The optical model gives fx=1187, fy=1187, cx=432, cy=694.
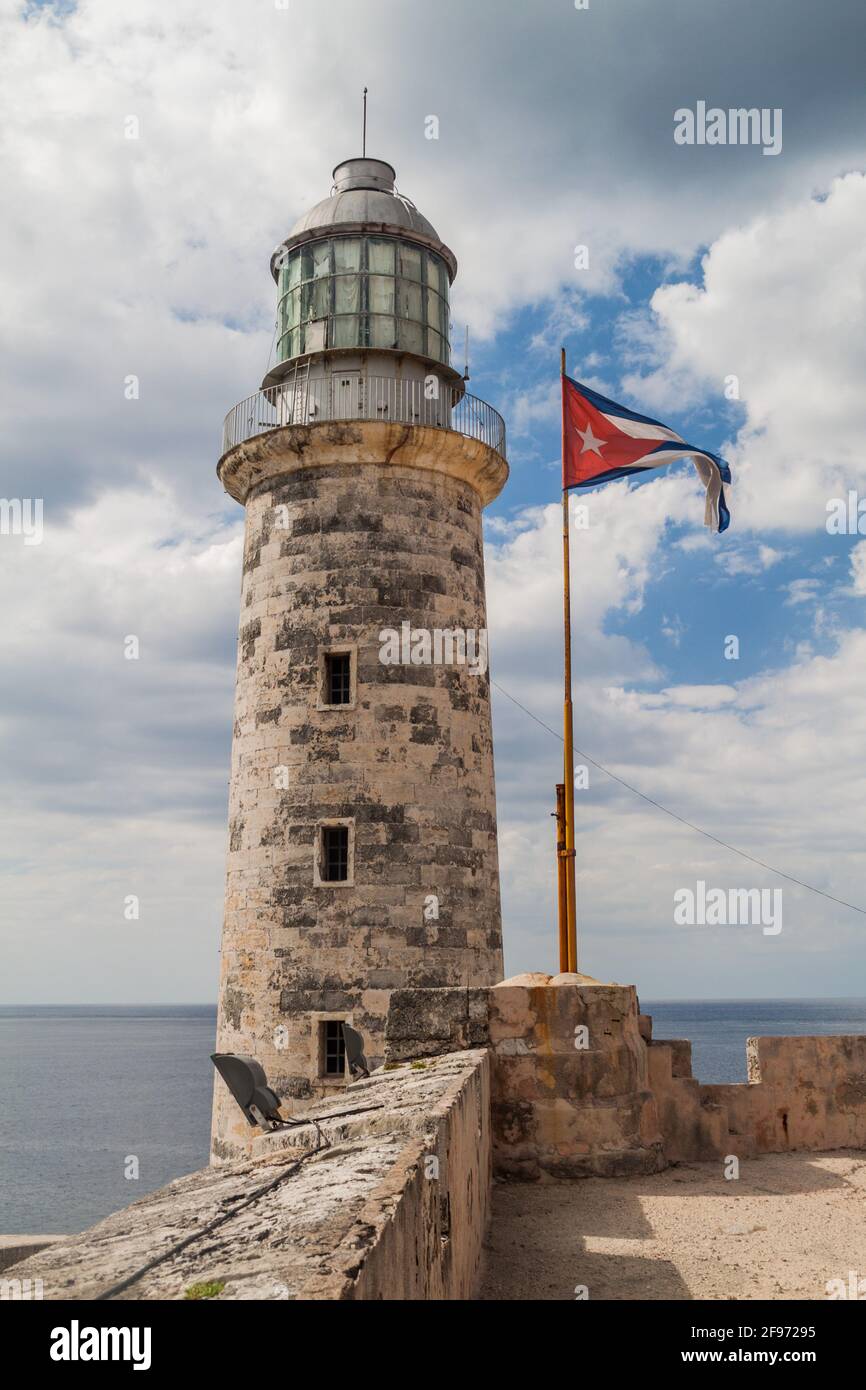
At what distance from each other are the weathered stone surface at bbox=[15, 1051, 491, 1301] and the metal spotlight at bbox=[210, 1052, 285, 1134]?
3.46 ft

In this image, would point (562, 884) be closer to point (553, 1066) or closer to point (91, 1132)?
point (553, 1066)

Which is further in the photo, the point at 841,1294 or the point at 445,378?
the point at 445,378

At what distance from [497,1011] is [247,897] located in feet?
23.3

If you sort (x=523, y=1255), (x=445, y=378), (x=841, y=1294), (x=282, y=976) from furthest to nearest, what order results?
1. (x=445, y=378)
2. (x=282, y=976)
3. (x=523, y=1255)
4. (x=841, y=1294)

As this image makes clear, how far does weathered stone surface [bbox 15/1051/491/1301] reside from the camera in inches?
130

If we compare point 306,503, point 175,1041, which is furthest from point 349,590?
point 175,1041

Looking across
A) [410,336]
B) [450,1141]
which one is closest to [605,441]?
[410,336]

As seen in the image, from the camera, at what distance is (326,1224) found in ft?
12.4

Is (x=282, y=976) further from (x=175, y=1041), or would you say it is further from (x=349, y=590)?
(x=175, y=1041)

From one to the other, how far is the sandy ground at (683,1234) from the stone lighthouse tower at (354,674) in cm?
613

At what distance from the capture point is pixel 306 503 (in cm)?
1677

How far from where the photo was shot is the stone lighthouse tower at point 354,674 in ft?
50.3

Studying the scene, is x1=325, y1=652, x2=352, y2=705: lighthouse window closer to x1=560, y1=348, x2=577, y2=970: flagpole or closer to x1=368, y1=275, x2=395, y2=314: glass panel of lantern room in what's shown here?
x1=560, y1=348, x2=577, y2=970: flagpole

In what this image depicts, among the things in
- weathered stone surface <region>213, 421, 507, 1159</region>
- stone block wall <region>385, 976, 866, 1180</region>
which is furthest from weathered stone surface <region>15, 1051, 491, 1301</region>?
weathered stone surface <region>213, 421, 507, 1159</region>
